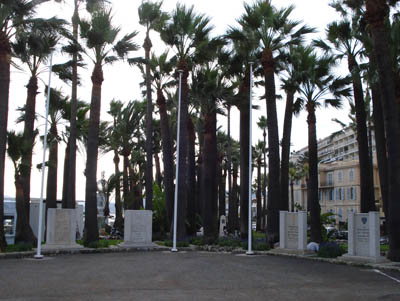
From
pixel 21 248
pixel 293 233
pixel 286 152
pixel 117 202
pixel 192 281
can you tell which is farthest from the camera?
pixel 117 202

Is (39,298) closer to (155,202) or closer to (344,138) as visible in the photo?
(155,202)

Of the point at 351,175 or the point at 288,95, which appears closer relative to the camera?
the point at 288,95

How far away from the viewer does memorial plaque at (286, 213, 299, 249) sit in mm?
19422

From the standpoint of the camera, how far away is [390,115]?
53.0 ft

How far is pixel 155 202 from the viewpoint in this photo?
3353 cm

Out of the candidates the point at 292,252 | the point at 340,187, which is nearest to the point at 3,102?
the point at 292,252

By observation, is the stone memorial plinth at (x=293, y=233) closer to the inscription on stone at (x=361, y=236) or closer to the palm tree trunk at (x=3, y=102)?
the inscription on stone at (x=361, y=236)

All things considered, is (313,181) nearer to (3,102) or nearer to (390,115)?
(390,115)

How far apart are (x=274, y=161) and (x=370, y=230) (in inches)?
256

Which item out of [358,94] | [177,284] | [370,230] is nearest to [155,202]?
[358,94]

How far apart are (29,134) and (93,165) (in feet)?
10.8

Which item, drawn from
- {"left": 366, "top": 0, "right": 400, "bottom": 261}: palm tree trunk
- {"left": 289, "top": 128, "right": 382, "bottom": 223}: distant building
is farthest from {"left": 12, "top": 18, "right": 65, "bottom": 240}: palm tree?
{"left": 289, "top": 128, "right": 382, "bottom": 223}: distant building

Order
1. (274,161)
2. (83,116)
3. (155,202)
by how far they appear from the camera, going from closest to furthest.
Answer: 1. (274,161)
2. (83,116)
3. (155,202)

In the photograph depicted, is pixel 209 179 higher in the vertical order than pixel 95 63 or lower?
lower
